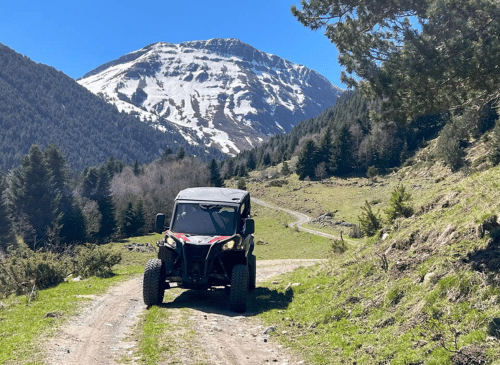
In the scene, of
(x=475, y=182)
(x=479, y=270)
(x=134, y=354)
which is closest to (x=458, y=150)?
(x=475, y=182)

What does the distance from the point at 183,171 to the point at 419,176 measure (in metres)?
53.6

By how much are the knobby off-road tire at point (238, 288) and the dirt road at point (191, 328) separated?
11.3 inches

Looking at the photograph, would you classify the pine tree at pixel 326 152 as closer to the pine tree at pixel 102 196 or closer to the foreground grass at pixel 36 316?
the pine tree at pixel 102 196

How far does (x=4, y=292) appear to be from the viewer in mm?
17188

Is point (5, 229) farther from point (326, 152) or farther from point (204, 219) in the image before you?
point (326, 152)

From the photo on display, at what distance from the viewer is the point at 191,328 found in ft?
33.7

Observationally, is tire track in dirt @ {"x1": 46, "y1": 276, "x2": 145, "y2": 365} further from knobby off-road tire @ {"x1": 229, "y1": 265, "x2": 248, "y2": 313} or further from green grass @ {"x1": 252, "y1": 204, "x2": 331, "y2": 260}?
green grass @ {"x1": 252, "y1": 204, "x2": 331, "y2": 260}

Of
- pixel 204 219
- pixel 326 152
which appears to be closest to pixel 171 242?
pixel 204 219

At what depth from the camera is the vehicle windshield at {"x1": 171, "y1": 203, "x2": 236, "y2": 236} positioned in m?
13.3

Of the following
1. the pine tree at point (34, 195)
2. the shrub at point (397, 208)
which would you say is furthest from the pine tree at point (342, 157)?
the shrub at point (397, 208)

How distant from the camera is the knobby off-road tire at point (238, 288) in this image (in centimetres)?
1228

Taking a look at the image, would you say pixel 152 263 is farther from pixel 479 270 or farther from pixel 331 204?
pixel 331 204

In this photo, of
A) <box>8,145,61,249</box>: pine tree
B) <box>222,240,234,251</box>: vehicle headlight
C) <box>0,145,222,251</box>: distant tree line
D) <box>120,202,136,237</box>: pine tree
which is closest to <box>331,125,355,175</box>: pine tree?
<box>0,145,222,251</box>: distant tree line

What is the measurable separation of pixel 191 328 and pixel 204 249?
275 cm
